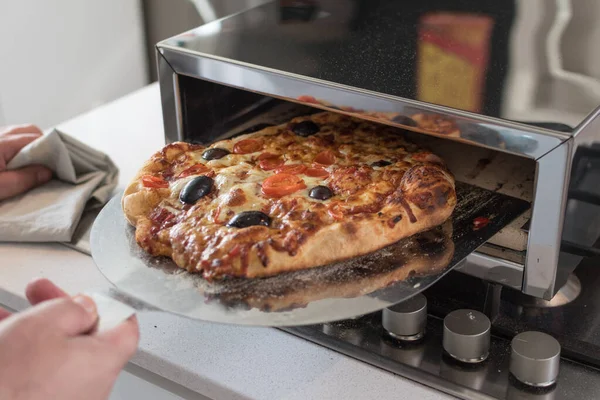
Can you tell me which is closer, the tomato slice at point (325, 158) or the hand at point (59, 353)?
the hand at point (59, 353)

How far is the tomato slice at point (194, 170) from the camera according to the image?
90 centimetres

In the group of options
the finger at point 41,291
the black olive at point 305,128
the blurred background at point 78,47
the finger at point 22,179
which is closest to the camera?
the finger at point 41,291

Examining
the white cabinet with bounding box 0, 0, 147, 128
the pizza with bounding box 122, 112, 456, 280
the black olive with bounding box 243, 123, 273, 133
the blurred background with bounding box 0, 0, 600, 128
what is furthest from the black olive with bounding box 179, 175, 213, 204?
the white cabinet with bounding box 0, 0, 147, 128

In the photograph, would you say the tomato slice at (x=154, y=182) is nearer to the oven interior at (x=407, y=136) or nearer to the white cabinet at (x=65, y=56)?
the oven interior at (x=407, y=136)

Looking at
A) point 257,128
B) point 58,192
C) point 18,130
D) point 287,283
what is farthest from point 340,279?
point 18,130

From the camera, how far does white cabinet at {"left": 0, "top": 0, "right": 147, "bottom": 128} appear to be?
216 cm

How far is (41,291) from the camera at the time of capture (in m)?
0.69

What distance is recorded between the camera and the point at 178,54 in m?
0.96

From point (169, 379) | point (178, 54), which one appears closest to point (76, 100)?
point (178, 54)

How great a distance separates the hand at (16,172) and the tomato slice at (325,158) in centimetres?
47

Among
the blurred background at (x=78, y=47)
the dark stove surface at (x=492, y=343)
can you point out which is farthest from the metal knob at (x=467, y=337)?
the blurred background at (x=78, y=47)

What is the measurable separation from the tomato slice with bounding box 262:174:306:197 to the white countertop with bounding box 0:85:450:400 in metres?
0.17

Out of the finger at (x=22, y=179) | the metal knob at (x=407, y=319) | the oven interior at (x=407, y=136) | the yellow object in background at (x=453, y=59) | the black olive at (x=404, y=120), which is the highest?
the yellow object in background at (x=453, y=59)

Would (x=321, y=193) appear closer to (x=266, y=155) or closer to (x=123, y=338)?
(x=266, y=155)
